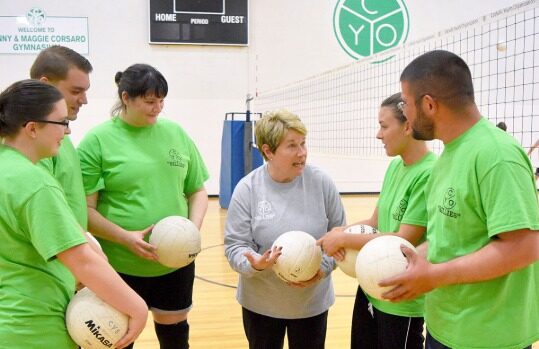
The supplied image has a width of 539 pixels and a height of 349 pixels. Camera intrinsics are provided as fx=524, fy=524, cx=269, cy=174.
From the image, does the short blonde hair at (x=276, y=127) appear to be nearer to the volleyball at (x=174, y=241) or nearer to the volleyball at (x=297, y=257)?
the volleyball at (x=297, y=257)

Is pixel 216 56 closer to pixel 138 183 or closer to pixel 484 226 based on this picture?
pixel 138 183

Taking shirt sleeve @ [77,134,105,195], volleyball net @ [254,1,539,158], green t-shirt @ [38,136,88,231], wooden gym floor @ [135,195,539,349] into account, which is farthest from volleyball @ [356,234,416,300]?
volleyball net @ [254,1,539,158]

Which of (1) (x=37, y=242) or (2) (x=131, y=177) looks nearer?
(1) (x=37, y=242)

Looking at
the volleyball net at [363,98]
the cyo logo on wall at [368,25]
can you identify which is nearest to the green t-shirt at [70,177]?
the volleyball net at [363,98]

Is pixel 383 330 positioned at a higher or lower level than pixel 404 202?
lower

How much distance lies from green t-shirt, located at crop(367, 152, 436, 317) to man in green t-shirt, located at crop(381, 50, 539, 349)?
0.34m

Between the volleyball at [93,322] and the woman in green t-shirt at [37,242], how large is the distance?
0.10ft

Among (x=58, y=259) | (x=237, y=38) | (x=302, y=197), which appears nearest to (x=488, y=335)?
(x=302, y=197)

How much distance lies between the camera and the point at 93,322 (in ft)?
5.99

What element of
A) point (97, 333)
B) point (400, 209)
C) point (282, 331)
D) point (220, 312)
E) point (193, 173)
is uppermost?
point (193, 173)

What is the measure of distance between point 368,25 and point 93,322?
426 inches

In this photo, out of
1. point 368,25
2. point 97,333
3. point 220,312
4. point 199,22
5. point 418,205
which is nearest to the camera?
point 97,333

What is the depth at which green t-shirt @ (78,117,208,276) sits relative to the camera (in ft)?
9.08

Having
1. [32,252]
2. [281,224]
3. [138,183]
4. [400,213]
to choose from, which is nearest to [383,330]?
[400,213]
